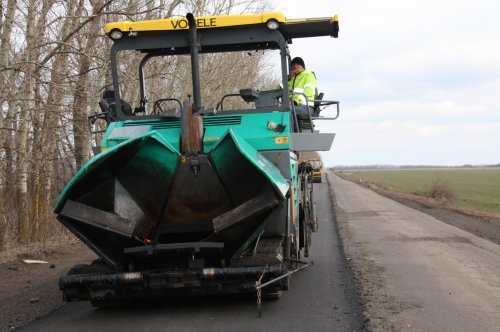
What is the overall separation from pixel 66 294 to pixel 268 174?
2354mm

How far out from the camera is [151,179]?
5727mm

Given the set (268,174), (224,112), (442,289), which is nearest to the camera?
(268,174)

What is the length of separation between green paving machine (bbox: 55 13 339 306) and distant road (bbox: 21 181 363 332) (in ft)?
0.76

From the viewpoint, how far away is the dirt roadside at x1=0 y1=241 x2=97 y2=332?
6107 mm

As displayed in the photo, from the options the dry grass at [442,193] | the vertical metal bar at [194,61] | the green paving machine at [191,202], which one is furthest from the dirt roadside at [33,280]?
the dry grass at [442,193]

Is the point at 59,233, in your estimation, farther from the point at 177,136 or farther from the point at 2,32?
the point at 177,136

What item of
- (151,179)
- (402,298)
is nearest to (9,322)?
(151,179)

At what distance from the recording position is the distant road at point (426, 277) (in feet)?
18.4

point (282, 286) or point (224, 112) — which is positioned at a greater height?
point (224, 112)

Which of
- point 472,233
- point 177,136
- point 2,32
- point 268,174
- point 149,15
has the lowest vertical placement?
point 472,233

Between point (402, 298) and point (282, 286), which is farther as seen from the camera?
point (402, 298)

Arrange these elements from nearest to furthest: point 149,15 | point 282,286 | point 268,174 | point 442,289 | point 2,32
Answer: point 268,174 < point 282,286 < point 442,289 < point 2,32 < point 149,15

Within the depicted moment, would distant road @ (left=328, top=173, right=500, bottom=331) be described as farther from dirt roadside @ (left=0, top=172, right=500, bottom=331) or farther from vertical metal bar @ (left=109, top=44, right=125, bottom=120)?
vertical metal bar @ (left=109, top=44, right=125, bottom=120)

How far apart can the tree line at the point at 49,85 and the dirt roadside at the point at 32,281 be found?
1.82m
